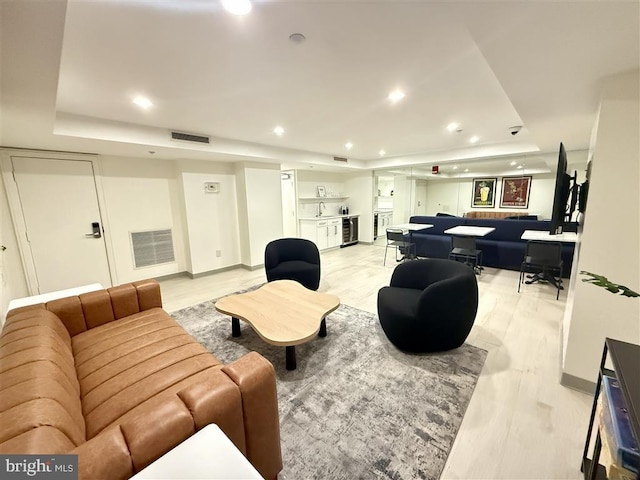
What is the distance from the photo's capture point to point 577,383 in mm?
1888

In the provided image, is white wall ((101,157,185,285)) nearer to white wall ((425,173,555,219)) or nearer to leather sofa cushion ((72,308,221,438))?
leather sofa cushion ((72,308,221,438))

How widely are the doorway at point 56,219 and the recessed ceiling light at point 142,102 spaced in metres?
2.02

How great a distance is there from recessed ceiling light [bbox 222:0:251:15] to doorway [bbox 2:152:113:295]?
3.77 metres

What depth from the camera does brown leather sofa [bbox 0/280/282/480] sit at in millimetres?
832

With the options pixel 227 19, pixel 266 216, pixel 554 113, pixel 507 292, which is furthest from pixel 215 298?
pixel 554 113

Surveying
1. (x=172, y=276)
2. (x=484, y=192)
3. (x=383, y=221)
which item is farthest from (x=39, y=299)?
(x=484, y=192)

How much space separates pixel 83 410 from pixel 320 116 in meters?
3.10

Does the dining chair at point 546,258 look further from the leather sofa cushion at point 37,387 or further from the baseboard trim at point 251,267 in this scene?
the leather sofa cushion at point 37,387

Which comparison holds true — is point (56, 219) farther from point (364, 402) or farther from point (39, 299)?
point (364, 402)

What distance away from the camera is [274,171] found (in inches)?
209

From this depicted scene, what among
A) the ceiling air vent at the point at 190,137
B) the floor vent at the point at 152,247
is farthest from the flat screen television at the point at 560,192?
the floor vent at the point at 152,247

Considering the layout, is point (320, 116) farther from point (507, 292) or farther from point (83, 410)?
point (507, 292)

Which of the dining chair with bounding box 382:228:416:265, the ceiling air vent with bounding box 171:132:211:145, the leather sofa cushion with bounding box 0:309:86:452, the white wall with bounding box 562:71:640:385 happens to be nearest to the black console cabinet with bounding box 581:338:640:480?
the white wall with bounding box 562:71:640:385

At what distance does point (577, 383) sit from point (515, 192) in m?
5.26
